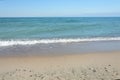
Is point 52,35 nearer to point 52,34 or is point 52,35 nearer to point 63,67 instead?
point 52,34

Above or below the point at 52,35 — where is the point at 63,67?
above

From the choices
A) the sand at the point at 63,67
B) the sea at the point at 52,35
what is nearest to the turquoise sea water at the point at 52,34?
the sea at the point at 52,35

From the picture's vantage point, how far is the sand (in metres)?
5.35

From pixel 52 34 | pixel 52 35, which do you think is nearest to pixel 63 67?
pixel 52 35

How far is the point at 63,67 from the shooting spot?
641 centimetres

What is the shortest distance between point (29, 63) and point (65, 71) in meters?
1.60

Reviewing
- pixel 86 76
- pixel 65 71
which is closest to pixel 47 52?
pixel 65 71

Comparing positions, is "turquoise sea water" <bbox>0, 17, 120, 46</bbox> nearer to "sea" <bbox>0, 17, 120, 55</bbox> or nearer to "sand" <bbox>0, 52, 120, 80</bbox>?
"sea" <bbox>0, 17, 120, 55</bbox>

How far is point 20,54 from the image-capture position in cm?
841

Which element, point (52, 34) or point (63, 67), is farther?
point (52, 34)

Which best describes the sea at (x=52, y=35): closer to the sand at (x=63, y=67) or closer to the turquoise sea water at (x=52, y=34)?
the turquoise sea water at (x=52, y=34)

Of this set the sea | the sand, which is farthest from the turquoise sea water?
the sand

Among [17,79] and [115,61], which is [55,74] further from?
[115,61]

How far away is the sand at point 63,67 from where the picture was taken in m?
5.35
